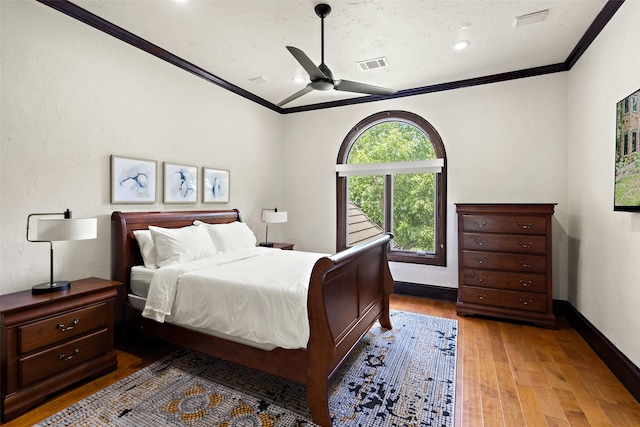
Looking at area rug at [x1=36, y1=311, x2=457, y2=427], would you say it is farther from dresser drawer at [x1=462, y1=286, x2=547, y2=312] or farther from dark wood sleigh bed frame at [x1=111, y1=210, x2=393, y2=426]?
dresser drawer at [x1=462, y1=286, x2=547, y2=312]

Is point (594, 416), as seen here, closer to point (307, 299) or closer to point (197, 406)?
point (307, 299)

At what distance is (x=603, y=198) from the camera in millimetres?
2709

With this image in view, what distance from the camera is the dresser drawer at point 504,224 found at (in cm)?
324

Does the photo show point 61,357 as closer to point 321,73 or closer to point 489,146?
point 321,73

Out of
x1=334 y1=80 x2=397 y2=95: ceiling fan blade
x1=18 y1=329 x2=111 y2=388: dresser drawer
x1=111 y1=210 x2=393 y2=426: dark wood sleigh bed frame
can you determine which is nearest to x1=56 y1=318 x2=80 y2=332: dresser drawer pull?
x1=18 y1=329 x2=111 y2=388: dresser drawer

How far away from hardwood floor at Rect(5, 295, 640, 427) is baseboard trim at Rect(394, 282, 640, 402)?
0.19ft

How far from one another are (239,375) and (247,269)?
807 mm

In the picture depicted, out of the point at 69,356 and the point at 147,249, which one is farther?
the point at 147,249

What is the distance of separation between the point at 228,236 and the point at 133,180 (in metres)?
1.13

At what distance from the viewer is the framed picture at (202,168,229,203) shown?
3.87m

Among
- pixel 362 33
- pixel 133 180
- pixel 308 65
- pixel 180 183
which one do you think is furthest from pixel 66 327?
pixel 362 33

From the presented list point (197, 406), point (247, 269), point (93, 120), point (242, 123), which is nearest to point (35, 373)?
point (197, 406)

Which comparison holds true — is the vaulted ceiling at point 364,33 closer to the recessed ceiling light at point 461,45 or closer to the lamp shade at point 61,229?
the recessed ceiling light at point 461,45

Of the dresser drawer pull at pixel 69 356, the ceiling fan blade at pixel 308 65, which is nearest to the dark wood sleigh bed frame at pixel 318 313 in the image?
the dresser drawer pull at pixel 69 356
